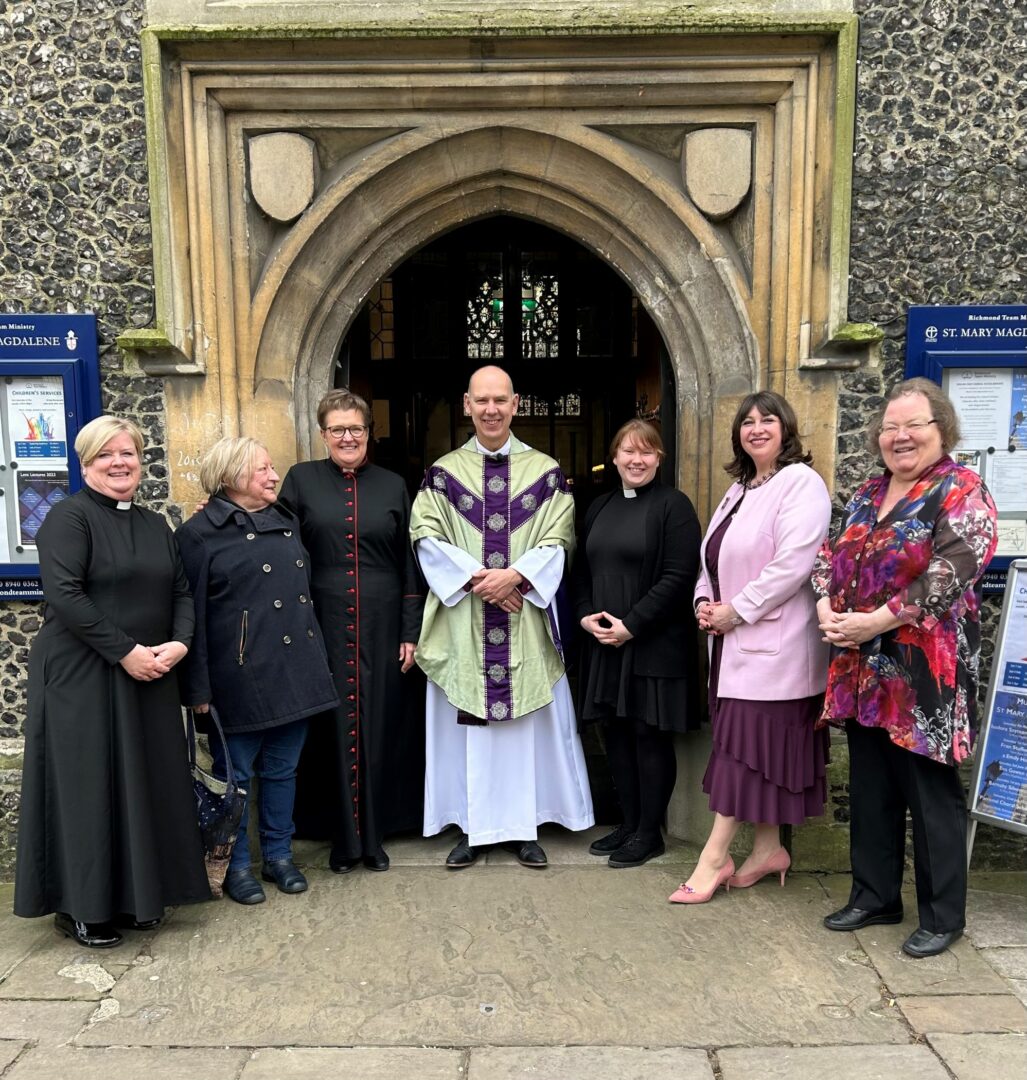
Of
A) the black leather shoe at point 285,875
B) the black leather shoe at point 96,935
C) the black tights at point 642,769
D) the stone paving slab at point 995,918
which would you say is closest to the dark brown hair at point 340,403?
the black tights at point 642,769

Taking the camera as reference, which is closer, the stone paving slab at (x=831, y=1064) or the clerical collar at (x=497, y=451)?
the stone paving slab at (x=831, y=1064)

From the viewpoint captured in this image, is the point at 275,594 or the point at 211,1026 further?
the point at 275,594

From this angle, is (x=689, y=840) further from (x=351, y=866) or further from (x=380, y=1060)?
(x=380, y=1060)

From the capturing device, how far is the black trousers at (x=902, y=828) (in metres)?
3.06

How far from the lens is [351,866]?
151 inches

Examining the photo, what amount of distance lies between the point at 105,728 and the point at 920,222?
3843mm

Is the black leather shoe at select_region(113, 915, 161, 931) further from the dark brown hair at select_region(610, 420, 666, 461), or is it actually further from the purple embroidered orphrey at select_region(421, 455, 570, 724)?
the dark brown hair at select_region(610, 420, 666, 461)

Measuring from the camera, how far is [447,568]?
374 centimetres

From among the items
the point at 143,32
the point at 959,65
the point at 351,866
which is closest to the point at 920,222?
the point at 959,65

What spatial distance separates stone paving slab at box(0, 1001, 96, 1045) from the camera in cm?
271

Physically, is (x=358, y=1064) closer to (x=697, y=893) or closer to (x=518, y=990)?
(x=518, y=990)

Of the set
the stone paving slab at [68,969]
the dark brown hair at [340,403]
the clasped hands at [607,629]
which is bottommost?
the stone paving slab at [68,969]

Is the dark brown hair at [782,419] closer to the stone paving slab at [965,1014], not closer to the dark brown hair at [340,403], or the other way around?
the dark brown hair at [340,403]

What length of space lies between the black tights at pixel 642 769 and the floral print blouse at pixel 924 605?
91 cm
